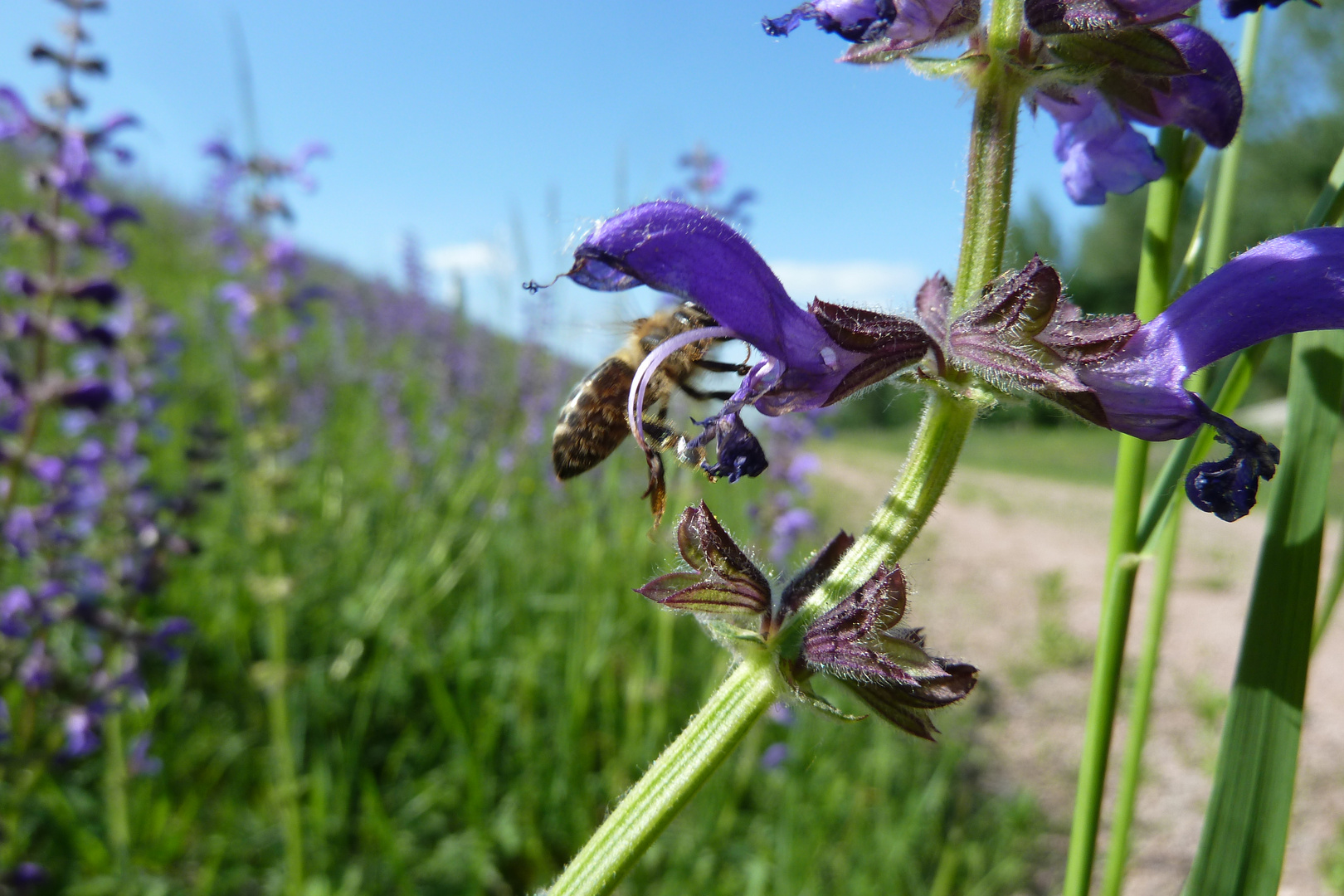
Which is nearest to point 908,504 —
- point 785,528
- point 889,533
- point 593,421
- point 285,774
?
point 889,533

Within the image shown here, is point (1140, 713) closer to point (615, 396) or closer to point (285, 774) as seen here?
point (615, 396)

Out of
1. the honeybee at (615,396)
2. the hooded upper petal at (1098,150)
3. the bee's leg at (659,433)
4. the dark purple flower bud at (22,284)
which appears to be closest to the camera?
the hooded upper petal at (1098,150)

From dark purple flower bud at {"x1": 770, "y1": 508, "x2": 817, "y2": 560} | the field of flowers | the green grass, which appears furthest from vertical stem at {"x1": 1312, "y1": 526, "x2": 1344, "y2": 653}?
dark purple flower bud at {"x1": 770, "y1": 508, "x2": 817, "y2": 560}

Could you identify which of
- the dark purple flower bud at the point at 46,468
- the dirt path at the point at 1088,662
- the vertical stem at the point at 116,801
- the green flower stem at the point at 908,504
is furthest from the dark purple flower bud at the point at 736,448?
the dark purple flower bud at the point at 46,468

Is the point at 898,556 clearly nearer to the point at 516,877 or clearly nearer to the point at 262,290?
the point at 516,877

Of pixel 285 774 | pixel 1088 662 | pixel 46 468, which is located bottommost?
pixel 1088 662

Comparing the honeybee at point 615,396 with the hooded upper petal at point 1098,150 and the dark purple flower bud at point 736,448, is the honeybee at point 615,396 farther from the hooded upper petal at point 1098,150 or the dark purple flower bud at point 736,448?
the hooded upper petal at point 1098,150

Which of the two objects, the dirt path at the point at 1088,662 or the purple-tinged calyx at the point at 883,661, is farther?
the dirt path at the point at 1088,662
